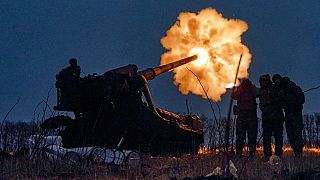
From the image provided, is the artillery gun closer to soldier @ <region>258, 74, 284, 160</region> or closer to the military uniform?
soldier @ <region>258, 74, 284, 160</region>

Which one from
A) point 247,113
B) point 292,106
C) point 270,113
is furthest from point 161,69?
point 292,106

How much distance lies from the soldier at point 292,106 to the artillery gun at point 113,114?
2.72 m

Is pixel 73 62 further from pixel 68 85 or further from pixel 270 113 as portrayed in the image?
pixel 270 113

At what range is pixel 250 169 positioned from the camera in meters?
10.2

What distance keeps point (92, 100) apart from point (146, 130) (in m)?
1.99

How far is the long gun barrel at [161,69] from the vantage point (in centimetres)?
1725

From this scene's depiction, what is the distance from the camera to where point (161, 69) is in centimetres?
1817

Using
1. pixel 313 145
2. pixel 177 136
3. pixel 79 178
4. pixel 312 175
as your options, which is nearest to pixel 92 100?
pixel 177 136

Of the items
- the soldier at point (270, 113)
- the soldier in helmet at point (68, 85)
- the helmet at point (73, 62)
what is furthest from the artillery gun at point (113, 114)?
the soldier at point (270, 113)

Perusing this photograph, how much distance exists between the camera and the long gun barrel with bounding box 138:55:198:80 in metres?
17.2

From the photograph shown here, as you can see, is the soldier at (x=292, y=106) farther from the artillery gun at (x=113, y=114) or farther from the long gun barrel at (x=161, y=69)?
the long gun barrel at (x=161, y=69)

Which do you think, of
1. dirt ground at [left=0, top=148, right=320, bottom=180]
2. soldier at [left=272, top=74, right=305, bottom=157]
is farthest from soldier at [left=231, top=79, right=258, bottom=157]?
dirt ground at [left=0, top=148, right=320, bottom=180]

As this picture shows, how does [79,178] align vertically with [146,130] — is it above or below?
below

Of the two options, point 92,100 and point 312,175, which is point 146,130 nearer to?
point 92,100
